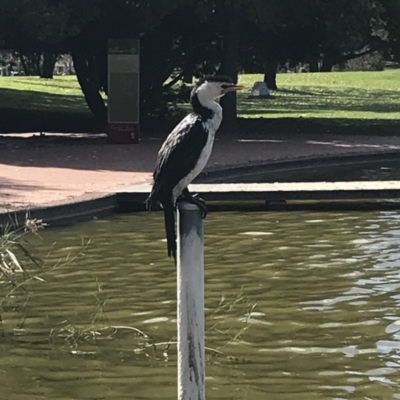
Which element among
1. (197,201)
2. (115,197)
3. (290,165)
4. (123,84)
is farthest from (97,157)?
(197,201)

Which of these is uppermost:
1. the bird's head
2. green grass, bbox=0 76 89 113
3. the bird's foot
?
the bird's head

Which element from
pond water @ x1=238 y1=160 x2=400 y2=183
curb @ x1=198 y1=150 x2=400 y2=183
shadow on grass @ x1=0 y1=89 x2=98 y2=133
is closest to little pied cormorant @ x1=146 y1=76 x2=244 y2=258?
curb @ x1=198 y1=150 x2=400 y2=183

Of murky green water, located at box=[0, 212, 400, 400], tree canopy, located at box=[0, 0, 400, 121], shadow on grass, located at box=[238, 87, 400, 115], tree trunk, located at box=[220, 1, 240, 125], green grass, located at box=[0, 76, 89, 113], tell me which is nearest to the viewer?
murky green water, located at box=[0, 212, 400, 400]

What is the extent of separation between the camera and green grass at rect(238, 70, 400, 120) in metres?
32.1

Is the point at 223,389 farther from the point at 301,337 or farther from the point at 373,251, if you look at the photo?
the point at 373,251

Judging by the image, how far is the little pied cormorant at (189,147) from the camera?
18.9ft

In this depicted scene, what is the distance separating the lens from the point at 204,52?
25.0m

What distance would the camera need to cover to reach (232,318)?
26.7 feet

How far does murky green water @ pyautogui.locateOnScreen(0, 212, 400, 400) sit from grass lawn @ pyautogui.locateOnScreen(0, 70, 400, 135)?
14451mm

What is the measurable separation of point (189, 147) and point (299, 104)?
106ft

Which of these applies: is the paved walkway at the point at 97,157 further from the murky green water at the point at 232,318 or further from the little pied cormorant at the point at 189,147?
the little pied cormorant at the point at 189,147

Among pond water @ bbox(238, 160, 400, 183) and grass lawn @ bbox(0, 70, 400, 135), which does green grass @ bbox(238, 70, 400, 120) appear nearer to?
grass lawn @ bbox(0, 70, 400, 135)

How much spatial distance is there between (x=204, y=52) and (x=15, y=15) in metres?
5.89

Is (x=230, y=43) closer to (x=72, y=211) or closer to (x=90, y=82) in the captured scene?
(x=90, y=82)
